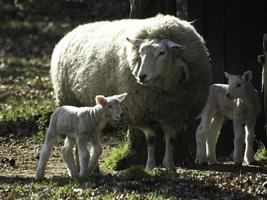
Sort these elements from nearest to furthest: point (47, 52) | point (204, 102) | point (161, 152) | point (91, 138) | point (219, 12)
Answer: point (91, 138) < point (204, 102) < point (161, 152) < point (219, 12) < point (47, 52)

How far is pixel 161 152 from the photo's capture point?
1422 centimetres

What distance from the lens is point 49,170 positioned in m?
14.0

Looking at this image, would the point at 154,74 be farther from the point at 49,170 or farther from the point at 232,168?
the point at 49,170

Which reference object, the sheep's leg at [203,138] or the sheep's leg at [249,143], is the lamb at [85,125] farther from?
the sheep's leg at [249,143]

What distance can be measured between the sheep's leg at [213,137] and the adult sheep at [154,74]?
4.06 ft

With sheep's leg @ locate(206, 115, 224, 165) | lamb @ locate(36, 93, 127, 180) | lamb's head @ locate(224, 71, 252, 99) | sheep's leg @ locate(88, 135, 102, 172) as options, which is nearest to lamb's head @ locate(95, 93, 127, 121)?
lamb @ locate(36, 93, 127, 180)

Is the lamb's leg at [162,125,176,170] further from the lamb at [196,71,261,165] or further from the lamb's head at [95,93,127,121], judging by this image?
the lamb's head at [95,93,127,121]

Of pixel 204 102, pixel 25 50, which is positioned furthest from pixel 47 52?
pixel 204 102

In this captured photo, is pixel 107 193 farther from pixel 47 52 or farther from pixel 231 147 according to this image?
pixel 47 52

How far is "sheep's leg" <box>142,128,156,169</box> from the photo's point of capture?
12820mm

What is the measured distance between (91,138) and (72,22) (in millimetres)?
22357

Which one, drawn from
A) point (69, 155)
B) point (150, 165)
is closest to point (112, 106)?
point (69, 155)

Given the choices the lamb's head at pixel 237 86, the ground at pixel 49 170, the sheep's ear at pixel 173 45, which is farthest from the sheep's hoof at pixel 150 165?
the sheep's ear at pixel 173 45

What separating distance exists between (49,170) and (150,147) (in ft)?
5.97
